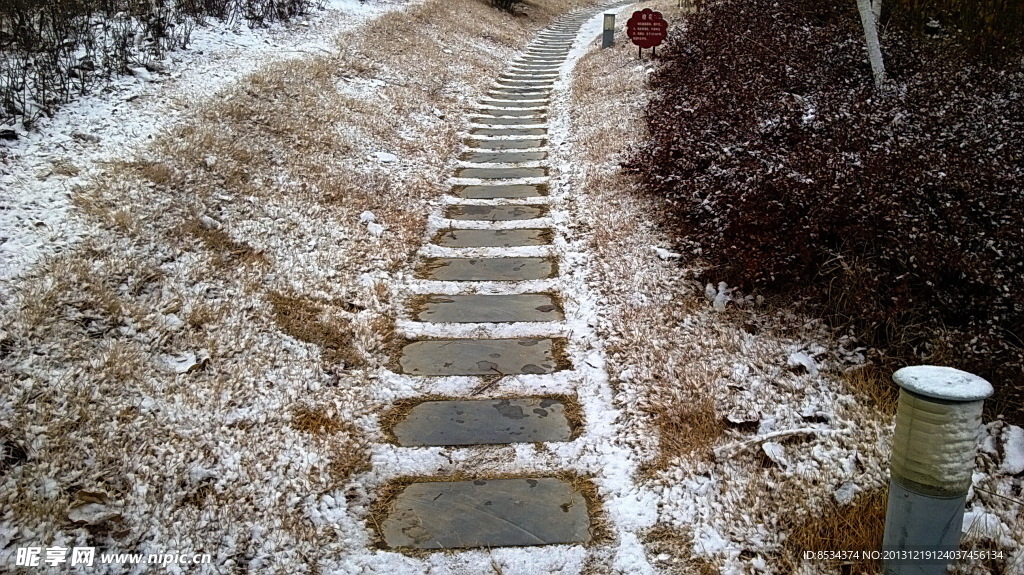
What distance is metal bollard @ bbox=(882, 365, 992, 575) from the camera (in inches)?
117

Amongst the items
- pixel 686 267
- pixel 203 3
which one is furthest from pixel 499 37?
pixel 686 267

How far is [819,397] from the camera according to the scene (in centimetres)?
467

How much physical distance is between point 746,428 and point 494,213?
4718 millimetres

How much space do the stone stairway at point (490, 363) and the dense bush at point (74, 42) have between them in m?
4.58

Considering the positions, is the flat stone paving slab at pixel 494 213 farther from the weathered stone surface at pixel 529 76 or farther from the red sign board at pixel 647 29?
the weathered stone surface at pixel 529 76

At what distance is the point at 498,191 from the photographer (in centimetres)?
917

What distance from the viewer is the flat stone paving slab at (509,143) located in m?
11.0

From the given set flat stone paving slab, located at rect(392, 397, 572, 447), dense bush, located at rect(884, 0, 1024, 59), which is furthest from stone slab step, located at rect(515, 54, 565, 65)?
flat stone paving slab, located at rect(392, 397, 572, 447)

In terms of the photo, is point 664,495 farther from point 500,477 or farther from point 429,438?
point 429,438

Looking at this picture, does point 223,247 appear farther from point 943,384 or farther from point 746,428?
point 943,384

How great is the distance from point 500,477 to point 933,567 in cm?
240

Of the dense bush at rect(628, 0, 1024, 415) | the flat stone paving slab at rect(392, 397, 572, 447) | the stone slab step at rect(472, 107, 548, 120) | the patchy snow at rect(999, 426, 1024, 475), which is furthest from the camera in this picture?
the stone slab step at rect(472, 107, 548, 120)

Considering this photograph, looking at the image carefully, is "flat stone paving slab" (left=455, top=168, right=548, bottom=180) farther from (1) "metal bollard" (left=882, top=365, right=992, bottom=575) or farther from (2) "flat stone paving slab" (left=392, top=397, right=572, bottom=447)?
(1) "metal bollard" (left=882, top=365, right=992, bottom=575)

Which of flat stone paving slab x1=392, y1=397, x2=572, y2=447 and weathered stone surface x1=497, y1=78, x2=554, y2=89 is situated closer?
flat stone paving slab x1=392, y1=397, x2=572, y2=447
